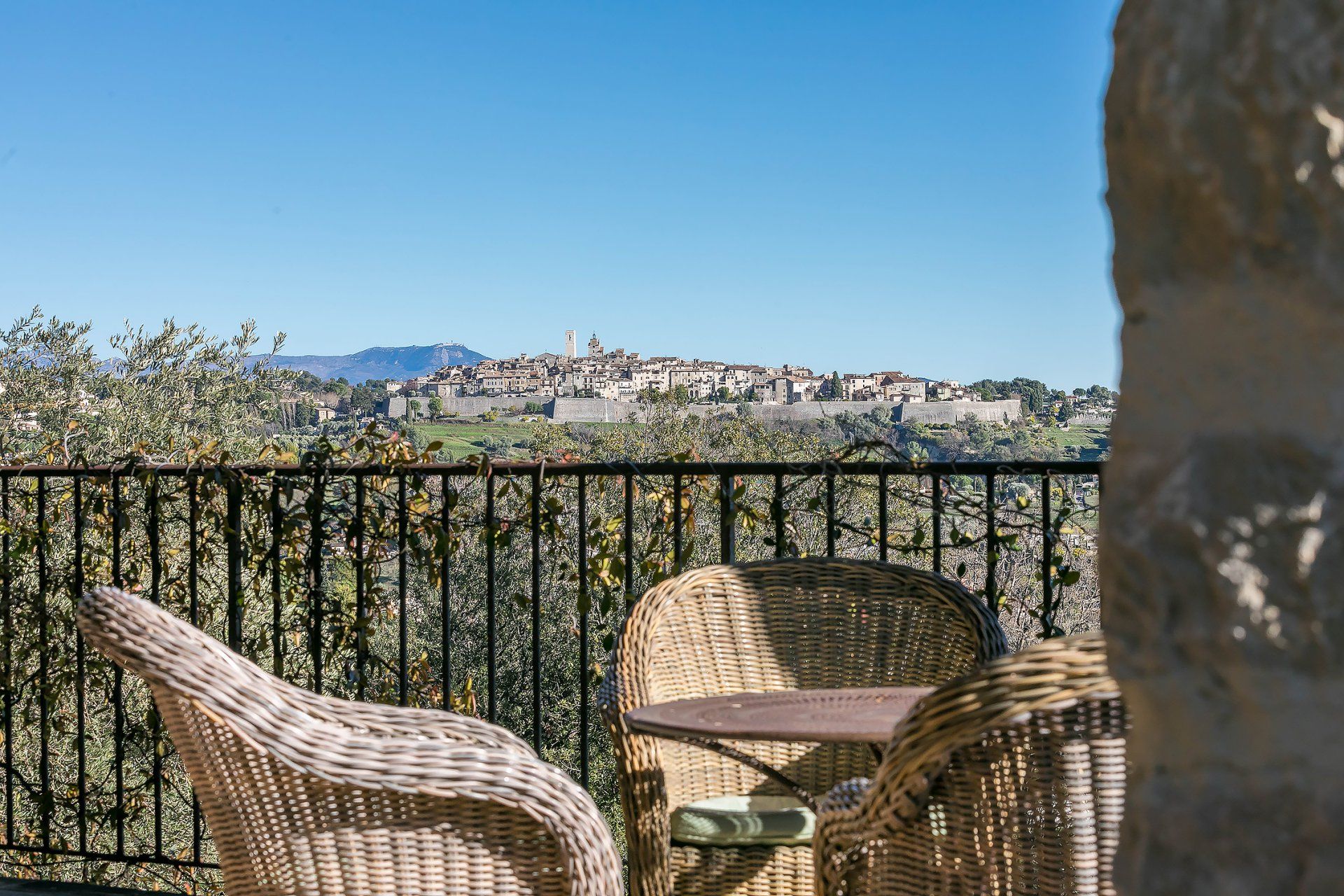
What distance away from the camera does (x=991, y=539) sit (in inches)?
116

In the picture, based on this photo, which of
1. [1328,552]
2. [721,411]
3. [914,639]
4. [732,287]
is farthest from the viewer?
[732,287]

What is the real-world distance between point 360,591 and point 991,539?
1827mm

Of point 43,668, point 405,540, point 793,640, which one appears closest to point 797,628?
point 793,640

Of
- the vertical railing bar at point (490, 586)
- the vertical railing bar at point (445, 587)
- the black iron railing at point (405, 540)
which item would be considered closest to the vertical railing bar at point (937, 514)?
the black iron railing at point (405, 540)

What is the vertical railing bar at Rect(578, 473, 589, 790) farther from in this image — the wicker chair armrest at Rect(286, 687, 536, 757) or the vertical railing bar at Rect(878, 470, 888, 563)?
the wicker chair armrest at Rect(286, 687, 536, 757)

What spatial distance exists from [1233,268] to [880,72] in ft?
71.6

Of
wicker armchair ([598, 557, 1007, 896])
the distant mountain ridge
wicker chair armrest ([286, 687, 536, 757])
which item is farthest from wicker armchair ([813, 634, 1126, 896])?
the distant mountain ridge

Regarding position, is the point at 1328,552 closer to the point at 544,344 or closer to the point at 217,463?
the point at 217,463

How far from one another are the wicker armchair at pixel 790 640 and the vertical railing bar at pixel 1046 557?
50 cm

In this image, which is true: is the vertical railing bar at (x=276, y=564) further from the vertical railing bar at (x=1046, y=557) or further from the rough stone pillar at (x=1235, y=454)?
the rough stone pillar at (x=1235, y=454)

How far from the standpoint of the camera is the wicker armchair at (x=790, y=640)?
2.46 metres

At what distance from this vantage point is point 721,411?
39.7 feet

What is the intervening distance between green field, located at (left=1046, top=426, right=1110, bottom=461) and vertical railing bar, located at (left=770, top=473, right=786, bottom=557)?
2.63 feet

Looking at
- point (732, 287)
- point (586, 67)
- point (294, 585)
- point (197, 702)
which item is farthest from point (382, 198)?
point (197, 702)
